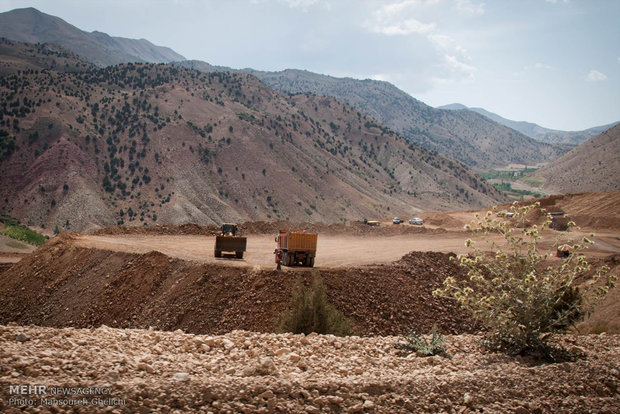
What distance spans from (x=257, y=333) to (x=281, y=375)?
3.25 meters

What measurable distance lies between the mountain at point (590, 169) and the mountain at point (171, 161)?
28.5m

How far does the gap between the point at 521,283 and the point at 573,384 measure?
2.44 meters

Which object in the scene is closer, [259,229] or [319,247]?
[319,247]

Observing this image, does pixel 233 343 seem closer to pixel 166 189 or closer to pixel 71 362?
pixel 71 362

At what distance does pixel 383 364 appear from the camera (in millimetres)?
9672

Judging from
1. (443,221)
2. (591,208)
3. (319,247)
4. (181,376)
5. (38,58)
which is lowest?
(319,247)

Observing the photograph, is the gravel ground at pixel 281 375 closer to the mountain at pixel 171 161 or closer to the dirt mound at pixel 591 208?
the dirt mound at pixel 591 208

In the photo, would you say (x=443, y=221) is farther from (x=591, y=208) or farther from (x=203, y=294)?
(x=203, y=294)

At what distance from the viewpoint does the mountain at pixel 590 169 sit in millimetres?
127875

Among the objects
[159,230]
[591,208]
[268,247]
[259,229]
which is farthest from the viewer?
[591,208]

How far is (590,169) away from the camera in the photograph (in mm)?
138750

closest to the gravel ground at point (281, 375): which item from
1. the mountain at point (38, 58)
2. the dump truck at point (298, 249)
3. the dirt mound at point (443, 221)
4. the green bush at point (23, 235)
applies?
the dump truck at point (298, 249)

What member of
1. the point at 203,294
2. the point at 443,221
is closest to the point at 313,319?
the point at 203,294

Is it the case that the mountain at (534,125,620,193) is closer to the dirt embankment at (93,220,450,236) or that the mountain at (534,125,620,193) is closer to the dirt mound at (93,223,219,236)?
the dirt embankment at (93,220,450,236)
